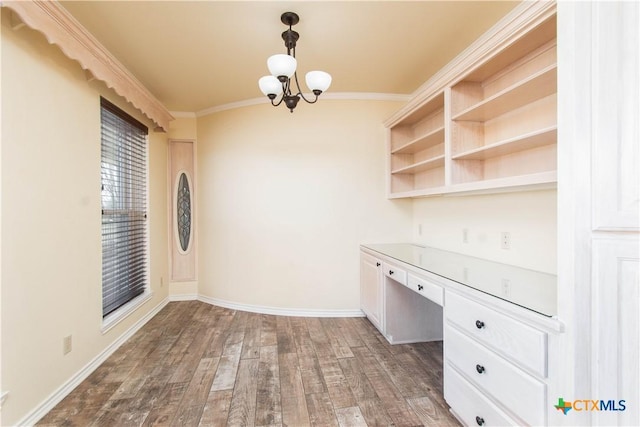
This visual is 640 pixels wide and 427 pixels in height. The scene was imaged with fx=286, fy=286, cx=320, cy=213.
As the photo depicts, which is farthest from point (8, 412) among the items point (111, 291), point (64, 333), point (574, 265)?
point (574, 265)

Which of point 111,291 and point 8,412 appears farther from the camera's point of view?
point 111,291

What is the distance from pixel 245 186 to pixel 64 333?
2.09m

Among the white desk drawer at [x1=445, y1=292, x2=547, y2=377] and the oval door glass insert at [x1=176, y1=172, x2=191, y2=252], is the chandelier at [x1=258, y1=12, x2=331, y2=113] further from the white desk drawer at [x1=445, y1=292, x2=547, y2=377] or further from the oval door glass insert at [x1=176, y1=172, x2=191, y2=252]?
the oval door glass insert at [x1=176, y1=172, x2=191, y2=252]

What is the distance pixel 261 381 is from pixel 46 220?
1786 millimetres

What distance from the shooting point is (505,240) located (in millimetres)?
2109

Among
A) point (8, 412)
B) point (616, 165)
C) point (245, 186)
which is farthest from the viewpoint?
point (245, 186)

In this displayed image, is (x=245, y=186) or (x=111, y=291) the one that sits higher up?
(x=245, y=186)

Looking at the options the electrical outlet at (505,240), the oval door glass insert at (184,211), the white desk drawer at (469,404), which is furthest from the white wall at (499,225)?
the oval door glass insert at (184,211)

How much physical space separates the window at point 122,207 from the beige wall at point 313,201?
1125 mm

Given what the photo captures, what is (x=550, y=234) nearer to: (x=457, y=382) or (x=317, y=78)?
(x=457, y=382)

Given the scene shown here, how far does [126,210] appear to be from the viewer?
9.63ft

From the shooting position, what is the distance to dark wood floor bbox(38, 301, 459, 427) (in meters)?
1.71

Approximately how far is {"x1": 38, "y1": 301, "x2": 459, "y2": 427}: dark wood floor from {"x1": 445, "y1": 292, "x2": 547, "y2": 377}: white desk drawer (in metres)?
0.61

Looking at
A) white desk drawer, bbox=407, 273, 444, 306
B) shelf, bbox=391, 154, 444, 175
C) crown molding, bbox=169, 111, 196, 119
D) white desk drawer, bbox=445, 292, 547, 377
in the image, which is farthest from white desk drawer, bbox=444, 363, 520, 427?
crown molding, bbox=169, 111, 196, 119
